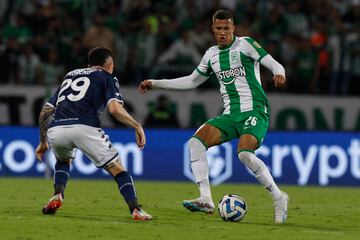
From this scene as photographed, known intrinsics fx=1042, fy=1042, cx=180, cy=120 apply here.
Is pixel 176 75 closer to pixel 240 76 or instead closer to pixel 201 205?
pixel 240 76

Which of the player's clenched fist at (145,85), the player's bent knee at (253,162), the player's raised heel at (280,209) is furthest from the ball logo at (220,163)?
the player's raised heel at (280,209)

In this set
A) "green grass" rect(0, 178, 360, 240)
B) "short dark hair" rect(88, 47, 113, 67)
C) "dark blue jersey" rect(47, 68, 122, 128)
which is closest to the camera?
"green grass" rect(0, 178, 360, 240)

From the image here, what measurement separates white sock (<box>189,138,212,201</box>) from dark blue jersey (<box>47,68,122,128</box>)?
4.52 feet

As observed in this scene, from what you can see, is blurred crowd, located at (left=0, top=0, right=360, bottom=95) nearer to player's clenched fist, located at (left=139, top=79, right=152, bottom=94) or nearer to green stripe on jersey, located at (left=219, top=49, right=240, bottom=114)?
player's clenched fist, located at (left=139, top=79, right=152, bottom=94)

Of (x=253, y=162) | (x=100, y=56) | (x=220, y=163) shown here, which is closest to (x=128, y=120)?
(x=100, y=56)

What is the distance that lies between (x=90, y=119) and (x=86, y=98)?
229mm

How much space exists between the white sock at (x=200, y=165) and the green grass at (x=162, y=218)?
297mm

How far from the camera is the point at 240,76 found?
39.0 ft

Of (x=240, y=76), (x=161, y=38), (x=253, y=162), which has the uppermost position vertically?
(x=240, y=76)

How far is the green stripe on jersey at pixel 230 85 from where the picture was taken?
11.9 m

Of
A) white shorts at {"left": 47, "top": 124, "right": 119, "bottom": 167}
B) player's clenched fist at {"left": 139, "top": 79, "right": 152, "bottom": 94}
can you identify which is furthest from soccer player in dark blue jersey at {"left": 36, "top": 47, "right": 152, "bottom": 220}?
player's clenched fist at {"left": 139, "top": 79, "right": 152, "bottom": 94}

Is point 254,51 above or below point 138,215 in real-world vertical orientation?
above

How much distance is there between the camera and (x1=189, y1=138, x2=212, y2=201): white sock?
38.8 ft

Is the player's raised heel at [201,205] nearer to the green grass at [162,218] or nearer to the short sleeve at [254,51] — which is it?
the green grass at [162,218]
